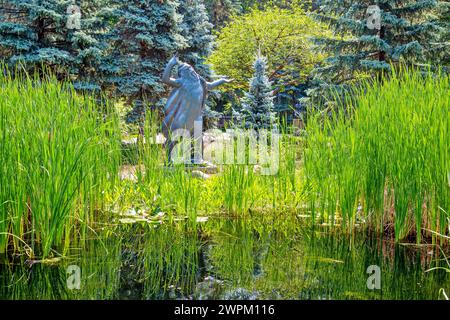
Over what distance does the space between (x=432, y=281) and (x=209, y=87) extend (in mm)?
6021

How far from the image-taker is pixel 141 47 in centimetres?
1245

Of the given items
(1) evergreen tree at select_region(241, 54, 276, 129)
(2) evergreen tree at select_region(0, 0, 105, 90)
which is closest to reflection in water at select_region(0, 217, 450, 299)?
(2) evergreen tree at select_region(0, 0, 105, 90)

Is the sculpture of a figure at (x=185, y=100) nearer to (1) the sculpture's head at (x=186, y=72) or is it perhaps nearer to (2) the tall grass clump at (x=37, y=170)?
(1) the sculpture's head at (x=186, y=72)

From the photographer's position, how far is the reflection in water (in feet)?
7.34

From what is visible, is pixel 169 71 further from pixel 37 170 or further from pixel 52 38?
pixel 52 38

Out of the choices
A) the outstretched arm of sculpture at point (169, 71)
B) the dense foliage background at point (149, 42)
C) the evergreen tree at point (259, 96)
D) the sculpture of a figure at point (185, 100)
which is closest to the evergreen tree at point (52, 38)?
the dense foliage background at point (149, 42)

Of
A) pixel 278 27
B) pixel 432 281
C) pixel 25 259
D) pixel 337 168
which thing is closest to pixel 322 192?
pixel 337 168

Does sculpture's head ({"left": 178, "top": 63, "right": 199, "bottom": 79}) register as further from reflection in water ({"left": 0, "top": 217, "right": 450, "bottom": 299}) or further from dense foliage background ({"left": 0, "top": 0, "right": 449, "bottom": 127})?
reflection in water ({"left": 0, "top": 217, "right": 450, "bottom": 299})

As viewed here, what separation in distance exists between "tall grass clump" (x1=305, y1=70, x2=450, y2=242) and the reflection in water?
0.91 feet

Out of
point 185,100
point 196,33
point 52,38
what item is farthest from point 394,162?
point 196,33

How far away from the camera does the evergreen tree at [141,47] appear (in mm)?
11828

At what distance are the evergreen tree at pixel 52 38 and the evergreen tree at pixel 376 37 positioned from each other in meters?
5.95
